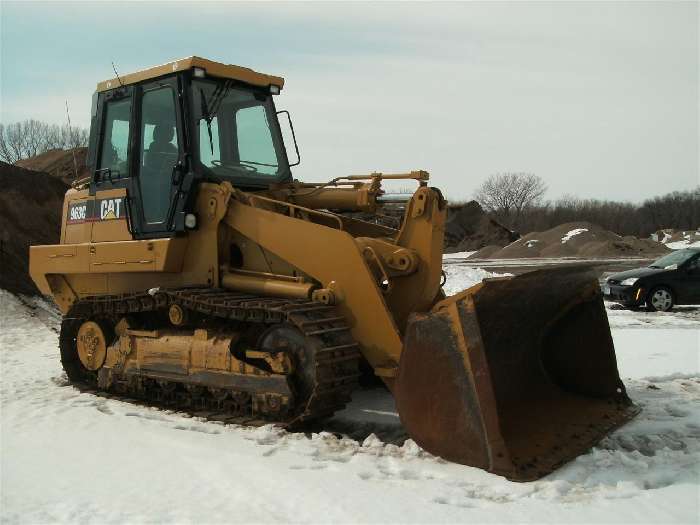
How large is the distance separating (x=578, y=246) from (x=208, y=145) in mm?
31012

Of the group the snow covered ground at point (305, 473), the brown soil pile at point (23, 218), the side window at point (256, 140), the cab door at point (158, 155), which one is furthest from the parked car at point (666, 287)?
the brown soil pile at point (23, 218)

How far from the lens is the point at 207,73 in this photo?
7.05 m

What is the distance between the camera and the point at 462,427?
485cm

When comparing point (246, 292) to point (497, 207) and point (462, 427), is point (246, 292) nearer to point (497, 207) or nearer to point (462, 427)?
point (462, 427)

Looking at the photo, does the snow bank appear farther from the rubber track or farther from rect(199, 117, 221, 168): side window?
the rubber track

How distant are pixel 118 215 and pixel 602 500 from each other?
17.6 feet

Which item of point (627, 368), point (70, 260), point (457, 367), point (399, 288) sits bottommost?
point (627, 368)

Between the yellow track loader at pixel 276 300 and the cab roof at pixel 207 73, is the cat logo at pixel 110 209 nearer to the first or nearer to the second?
the yellow track loader at pixel 276 300

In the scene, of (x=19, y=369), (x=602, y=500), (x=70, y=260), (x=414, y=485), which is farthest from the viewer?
(x=19, y=369)

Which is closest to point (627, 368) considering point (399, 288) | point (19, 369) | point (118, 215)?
point (399, 288)

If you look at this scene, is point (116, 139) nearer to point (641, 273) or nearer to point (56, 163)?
point (641, 273)

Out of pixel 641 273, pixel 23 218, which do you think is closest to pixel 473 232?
pixel 641 273

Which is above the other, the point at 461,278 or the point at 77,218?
the point at 77,218

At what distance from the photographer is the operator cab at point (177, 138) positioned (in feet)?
22.8
